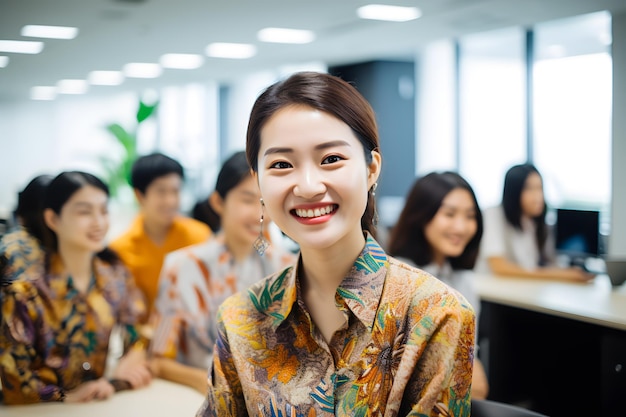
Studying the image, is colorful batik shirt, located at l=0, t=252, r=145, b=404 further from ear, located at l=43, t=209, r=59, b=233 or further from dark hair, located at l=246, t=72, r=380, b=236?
dark hair, located at l=246, t=72, r=380, b=236

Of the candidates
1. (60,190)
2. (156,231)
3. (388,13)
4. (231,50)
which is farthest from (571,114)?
(60,190)

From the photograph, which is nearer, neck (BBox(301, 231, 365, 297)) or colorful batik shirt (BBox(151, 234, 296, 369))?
neck (BBox(301, 231, 365, 297))

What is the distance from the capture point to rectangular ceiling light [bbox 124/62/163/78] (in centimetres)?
181

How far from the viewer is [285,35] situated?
3312mm

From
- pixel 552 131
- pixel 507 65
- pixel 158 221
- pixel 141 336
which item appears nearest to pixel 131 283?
pixel 141 336

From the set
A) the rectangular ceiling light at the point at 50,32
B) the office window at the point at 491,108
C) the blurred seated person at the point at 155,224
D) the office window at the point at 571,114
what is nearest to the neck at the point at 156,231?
the blurred seated person at the point at 155,224

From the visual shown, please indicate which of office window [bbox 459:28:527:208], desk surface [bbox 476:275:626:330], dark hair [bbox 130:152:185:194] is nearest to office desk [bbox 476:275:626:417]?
desk surface [bbox 476:275:626:330]

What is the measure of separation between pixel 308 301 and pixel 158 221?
148 centimetres

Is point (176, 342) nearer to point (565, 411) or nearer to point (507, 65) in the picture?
point (565, 411)

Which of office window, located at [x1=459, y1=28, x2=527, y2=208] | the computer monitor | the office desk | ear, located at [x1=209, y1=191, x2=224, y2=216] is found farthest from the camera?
office window, located at [x1=459, y1=28, x2=527, y2=208]

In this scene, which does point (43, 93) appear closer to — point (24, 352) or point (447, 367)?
point (24, 352)

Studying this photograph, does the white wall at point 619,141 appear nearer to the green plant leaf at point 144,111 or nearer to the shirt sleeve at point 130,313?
the green plant leaf at point 144,111

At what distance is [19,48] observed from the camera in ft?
4.85

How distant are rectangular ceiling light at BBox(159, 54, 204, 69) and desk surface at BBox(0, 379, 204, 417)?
3.31 ft
